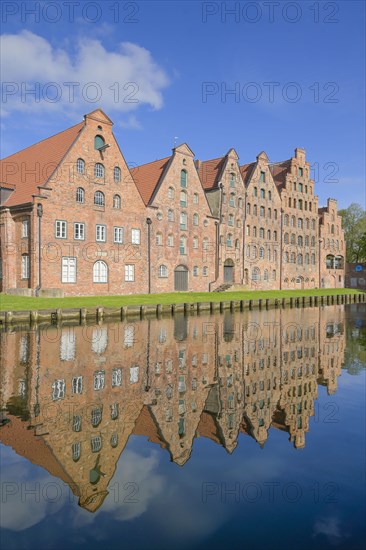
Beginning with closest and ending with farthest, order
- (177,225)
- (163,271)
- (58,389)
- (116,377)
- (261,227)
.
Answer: (58,389) → (116,377) → (163,271) → (177,225) → (261,227)

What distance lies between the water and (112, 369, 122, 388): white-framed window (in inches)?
3.8

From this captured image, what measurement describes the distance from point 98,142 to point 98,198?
16.8 ft

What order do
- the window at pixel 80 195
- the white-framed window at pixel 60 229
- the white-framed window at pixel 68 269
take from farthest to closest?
the window at pixel 80 195
the white-framed window at pixel 68 269
the white-framed window at pixel 60 229

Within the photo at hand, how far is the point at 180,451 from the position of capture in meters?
7.31

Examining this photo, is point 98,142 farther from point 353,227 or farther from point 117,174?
point 353,227

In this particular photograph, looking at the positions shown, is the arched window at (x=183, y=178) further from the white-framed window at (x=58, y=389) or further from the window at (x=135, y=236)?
the white-framed window at (x=58, y=389)

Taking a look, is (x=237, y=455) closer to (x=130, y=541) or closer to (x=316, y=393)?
(x=130, y=541)

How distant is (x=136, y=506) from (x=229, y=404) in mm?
4337

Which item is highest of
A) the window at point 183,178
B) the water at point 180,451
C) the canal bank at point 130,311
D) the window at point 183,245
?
the window at point 183,178

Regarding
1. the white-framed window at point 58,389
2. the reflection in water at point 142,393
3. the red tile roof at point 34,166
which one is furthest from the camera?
the red tile roof at point 34,166

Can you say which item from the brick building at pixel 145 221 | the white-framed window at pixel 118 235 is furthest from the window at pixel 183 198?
the white-framed window at pixel 118 235

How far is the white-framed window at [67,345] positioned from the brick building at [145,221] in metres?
15.3

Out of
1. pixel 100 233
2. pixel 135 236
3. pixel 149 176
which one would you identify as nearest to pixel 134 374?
pixel 100 233

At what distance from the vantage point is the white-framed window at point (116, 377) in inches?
434
